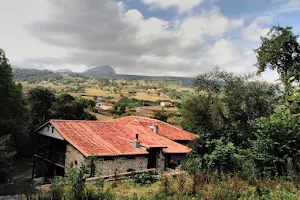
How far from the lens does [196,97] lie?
856 inches

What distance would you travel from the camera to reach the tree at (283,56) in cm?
2230

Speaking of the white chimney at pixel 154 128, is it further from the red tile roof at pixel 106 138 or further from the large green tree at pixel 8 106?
the large green tree at pixel 8 106

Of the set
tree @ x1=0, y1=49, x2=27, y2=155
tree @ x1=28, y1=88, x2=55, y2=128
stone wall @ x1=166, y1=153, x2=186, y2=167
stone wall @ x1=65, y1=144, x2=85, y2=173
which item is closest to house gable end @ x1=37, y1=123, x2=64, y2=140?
stone wall @ x1=65, y1=144, x2=85, y2=173

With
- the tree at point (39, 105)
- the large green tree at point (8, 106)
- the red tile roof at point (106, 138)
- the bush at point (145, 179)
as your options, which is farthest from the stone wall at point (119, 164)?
the tree at point (39, 105)

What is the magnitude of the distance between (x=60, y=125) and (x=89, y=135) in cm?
290

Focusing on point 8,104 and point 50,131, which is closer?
point 50,131

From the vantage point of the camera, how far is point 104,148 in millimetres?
21938

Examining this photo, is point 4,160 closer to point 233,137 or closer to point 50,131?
point 50,131

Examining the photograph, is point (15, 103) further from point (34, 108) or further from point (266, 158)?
point (266, 158)

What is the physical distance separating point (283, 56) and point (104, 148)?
17716 millimetres

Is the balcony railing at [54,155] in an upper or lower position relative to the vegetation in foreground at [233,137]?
lower

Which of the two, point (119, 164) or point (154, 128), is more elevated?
point (154, 128)

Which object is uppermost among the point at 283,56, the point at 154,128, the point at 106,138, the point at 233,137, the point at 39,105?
the point at 283,56

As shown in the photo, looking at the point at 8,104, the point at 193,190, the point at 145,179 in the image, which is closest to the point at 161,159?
the point at 145,179
